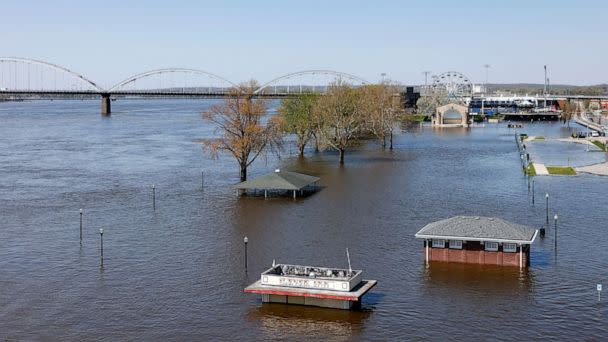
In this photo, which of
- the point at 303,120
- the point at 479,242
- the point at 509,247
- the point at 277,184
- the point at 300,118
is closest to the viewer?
the point at 509,247

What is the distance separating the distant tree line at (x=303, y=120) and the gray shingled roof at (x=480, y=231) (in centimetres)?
3009

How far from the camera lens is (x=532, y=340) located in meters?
30.5

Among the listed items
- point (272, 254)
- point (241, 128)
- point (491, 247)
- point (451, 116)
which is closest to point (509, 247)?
point (491, 247)

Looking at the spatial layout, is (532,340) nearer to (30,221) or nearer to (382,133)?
(30,221)

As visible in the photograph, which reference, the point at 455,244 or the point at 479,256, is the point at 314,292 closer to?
the point at 455,244

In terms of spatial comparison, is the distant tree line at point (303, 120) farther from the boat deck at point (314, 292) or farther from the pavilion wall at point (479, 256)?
the boat deck at point (314, 292)

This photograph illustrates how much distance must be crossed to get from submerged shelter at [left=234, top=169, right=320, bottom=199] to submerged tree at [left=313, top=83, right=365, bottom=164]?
24303mm

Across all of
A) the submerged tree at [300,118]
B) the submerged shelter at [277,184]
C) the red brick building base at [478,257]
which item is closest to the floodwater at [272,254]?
the red brick building base at [478,257]

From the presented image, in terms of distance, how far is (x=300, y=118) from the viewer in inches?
3740

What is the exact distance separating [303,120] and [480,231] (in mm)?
56022

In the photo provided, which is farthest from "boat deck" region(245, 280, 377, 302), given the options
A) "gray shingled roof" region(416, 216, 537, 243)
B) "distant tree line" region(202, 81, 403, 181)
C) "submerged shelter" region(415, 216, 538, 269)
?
"distant tree line" region(202, 81, 403, 181)

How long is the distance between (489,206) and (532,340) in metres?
29.1

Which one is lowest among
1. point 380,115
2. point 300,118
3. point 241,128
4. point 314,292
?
point 314,292

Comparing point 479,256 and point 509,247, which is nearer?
point 509,247
